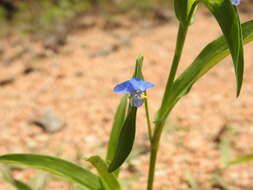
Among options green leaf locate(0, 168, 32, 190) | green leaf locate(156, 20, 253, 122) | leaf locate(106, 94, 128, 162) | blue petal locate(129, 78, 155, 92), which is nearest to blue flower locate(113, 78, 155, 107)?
blue petal locate(129, 78, 155, 92)

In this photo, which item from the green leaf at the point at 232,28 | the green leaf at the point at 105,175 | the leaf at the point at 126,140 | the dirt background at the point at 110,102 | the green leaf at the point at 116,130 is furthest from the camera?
the dirt background at the point at 110,102

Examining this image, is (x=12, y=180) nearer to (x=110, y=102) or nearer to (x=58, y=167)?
(x=58, y=167)

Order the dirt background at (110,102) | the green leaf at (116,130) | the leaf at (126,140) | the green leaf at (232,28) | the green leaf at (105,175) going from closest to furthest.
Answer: the green leaf at (232,28) < the leaf at (126,140) < the green leaf at (105,175) < the green leaf at (116,130) < the dirt background at (110,102)

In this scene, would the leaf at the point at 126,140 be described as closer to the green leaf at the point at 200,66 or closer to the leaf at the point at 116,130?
the green leaf at the point at 200,66

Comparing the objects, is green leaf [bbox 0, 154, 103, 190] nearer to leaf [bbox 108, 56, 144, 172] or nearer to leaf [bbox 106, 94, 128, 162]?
leaf [bbox 106, 94, 128, 162]

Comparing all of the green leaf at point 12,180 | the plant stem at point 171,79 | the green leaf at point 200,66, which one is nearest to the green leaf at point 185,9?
the plant stem at point 171,79

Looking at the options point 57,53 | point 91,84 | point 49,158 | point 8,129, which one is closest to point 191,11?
point 49,158
